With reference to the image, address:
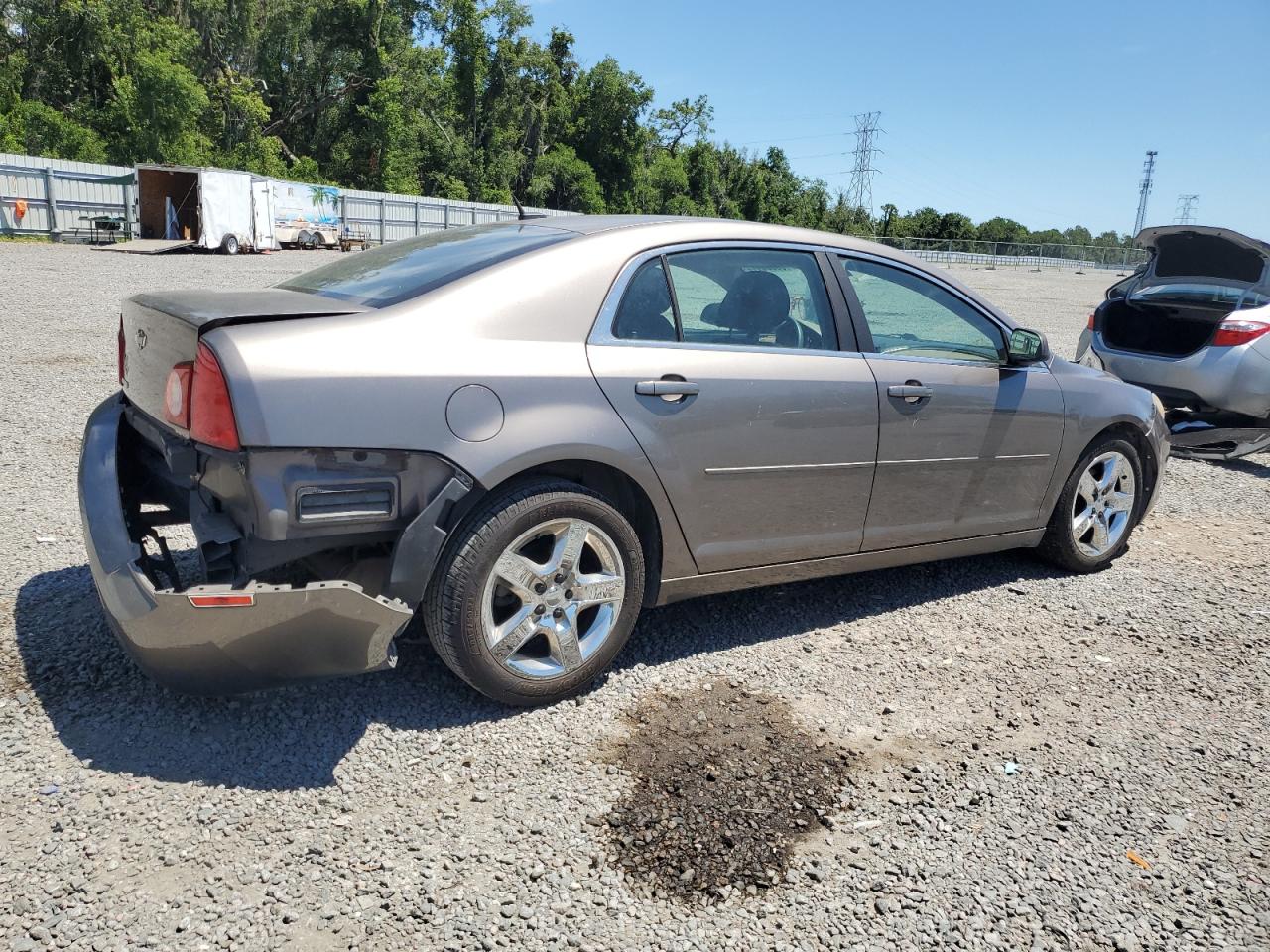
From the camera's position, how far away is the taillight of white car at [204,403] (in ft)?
9.00

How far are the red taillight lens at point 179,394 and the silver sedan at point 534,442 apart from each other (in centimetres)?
1

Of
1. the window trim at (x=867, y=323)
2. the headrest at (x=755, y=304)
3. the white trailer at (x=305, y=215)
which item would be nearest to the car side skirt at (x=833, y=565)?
the window trim at (x=867, y=323)

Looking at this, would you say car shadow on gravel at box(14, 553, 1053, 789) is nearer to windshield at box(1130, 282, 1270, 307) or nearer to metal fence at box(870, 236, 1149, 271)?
windshield at box(1130, 282, 1270, 307)

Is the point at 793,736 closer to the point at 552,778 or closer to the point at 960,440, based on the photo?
the point at 552,778

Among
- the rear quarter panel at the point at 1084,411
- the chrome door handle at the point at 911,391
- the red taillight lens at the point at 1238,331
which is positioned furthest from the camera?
Result: the red taillight lens at the point at 1238,331

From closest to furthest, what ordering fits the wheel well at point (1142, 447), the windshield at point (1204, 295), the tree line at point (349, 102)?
1. the wheel well at point (1142, 447)
2. the windshield at point (1204, 295)
3. the tree line at point (349, 102)

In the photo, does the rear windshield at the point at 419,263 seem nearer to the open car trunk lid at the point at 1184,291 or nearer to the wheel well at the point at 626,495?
the wheel well at the point at 626,495

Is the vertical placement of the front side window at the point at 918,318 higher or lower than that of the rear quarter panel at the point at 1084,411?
higher

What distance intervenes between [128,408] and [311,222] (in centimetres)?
3430

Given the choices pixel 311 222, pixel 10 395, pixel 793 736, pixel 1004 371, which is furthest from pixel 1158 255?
pixel 311 222

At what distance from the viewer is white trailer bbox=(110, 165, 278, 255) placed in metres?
29.7

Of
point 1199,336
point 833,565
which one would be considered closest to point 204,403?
point 833,565

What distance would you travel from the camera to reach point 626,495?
351 centimetres

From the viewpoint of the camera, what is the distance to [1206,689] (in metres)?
3.92
